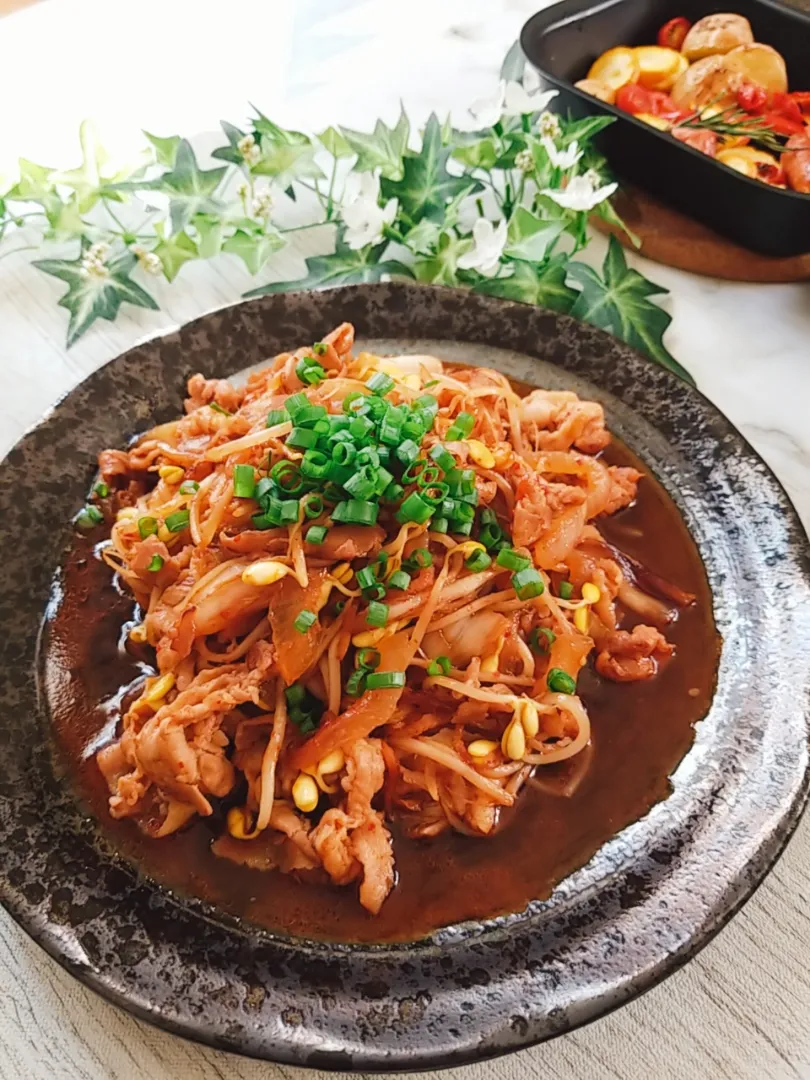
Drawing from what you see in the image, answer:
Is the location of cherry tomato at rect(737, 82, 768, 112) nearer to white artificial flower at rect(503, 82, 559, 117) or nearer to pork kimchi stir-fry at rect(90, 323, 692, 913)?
white artificial flower at rect(503, 82, 559, 117)

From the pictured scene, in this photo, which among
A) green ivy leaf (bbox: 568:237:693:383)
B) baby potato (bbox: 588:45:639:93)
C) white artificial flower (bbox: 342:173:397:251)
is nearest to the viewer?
green ivy leaf (bbox: 568:237:693:383)

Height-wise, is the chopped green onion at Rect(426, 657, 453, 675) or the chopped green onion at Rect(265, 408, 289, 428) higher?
the chopped green onion at Rect(265, 408, 289, 428)

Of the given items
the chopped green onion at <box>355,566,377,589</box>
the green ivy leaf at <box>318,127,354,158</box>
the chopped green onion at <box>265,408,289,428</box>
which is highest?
the green ivy leaf at <box>318,127,354,158</box>

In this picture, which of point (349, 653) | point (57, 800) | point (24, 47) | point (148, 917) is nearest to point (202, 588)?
point (349, 653)

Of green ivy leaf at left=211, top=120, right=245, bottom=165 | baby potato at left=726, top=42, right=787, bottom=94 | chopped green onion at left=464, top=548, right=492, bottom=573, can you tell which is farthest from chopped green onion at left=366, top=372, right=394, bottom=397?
baby potato at left=726, top=42, right=787, bottom=94

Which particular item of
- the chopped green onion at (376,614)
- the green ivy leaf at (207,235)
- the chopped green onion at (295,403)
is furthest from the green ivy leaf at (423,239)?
the chopped green onion at (376,614)

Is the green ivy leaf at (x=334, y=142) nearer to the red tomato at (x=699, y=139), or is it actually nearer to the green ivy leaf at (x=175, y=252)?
the green ivy leaf at (x=175, y=252)

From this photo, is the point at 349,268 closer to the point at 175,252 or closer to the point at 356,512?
the point at 175,252

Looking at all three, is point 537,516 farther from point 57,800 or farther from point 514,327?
point 57,800
